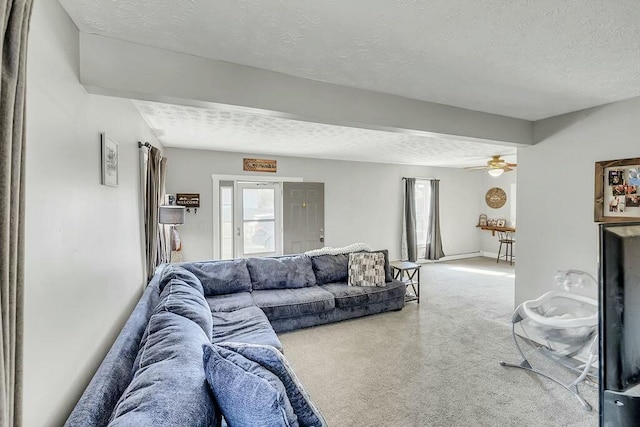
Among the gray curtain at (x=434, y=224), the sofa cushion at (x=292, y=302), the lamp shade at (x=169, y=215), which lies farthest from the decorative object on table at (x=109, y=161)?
the gray curtain at (x=434, y=224)

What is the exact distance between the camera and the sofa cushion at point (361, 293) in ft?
12.8

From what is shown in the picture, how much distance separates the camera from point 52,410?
1.27 meters

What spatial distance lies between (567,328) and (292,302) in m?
2.54

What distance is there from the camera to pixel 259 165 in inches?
227

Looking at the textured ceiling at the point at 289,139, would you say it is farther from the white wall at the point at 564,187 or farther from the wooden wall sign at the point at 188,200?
the white wall at the point at 564,187

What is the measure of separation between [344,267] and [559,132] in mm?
2908

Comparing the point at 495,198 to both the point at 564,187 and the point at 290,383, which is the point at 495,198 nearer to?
the point at 564,187

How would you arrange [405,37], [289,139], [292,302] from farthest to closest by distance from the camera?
[289,139]
[292,302]
[405,37]

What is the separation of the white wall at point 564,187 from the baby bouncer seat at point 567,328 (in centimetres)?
29

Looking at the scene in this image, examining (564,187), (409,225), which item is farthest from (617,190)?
(409,225)

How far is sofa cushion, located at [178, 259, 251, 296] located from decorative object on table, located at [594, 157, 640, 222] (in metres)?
3.72

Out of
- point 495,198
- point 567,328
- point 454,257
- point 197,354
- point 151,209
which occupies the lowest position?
point 454,257

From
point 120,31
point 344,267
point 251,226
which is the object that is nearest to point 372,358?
point 344,267

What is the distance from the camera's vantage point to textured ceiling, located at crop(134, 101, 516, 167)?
10.9ft
